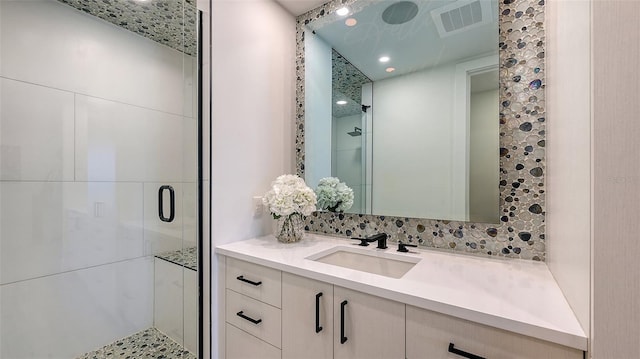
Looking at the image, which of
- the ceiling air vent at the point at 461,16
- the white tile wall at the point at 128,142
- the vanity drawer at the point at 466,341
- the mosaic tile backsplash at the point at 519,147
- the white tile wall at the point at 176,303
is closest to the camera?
the vanity drawer at the point at 466,341

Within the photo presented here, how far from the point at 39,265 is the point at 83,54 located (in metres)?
1.19

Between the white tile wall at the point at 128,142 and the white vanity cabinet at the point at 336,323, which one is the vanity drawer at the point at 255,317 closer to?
the white vanity cabinet at the point at 336,323

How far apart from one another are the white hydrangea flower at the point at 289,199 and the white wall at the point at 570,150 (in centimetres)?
102

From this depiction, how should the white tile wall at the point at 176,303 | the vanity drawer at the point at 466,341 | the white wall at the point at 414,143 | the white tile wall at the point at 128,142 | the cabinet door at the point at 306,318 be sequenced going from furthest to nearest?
the white tile wall at the point at 128,142 < the white tile wall at the point at 176,303 < the white wall at the point at 414,143 < the cabinet door at the point at 306,318 < the vanity drawer at the point at 466,341

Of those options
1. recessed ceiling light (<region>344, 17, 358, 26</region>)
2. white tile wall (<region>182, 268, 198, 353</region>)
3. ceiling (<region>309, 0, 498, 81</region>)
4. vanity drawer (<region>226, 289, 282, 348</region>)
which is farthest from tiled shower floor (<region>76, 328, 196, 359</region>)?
recessed ceiling light (<region>344, 17, 358, 26</region>)

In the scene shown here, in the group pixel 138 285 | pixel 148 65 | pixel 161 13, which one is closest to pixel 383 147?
pixel 161 13

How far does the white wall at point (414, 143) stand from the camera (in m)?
1.34

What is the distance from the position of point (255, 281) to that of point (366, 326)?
0.55 meters

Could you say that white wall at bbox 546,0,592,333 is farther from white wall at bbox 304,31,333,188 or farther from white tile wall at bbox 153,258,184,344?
white tile wall at bbox 153,258,184,344

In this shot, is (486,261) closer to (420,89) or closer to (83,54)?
(420,89)

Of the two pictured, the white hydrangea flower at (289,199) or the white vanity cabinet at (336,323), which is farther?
the white hydrangea flower at (289,199)

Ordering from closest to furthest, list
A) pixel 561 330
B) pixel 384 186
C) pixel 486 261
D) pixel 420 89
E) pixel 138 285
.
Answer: pixel 561 330 < pixel 486 261 < pixel 420 89 < pixel 384 186 < pixel 138 285

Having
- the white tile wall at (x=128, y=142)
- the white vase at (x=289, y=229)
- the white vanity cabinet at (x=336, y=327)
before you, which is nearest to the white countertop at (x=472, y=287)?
the white vanity cabinet at (x=336, y=327)

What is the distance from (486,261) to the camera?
3.78 ft
